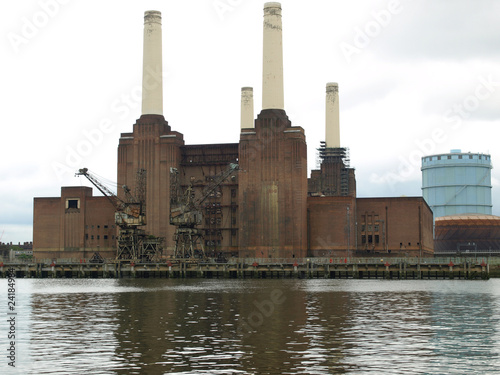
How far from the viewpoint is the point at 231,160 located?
149750mm

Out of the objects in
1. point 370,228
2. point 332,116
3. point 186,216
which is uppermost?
point 332,116

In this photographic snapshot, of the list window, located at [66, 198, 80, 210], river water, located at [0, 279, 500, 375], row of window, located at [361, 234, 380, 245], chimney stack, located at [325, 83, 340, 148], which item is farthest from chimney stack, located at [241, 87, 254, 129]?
river water, located at [0, 279, 500, 375]

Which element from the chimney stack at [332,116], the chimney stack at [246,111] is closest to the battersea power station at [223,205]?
the chimney stack at [246,111]

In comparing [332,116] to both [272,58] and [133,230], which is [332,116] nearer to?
[272,58]

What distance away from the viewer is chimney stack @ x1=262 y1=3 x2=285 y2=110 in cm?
13812

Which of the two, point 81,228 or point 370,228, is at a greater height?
point 81,228

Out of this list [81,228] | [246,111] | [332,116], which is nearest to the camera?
[81,228]

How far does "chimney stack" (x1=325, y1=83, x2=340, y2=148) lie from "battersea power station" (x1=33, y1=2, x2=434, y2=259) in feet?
92.4

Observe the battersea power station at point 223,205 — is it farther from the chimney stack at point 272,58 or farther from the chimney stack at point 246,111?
the chimney stack at point 246,111

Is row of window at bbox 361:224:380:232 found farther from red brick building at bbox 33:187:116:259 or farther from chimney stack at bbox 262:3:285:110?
red brick building at bbox 33:187:116:259

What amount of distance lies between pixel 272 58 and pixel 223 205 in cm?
3117

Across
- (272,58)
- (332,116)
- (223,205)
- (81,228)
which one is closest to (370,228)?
(223,205)

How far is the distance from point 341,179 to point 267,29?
1793 inches

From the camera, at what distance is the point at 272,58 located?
138 meters
